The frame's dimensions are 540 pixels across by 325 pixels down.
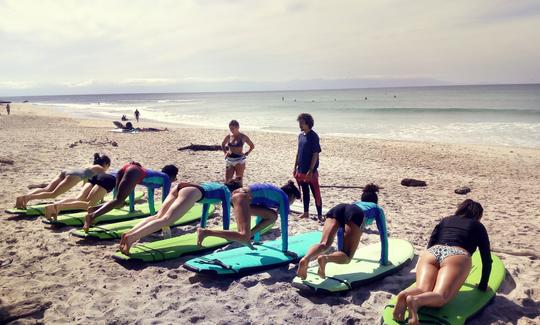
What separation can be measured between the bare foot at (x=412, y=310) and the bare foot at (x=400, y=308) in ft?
0.26

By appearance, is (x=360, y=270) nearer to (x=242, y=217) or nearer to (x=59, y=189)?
(x=242, y=217)

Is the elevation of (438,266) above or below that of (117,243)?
above

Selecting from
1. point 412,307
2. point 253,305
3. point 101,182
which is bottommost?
point 253,305

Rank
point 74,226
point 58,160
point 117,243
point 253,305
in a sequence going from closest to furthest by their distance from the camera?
point 253,305, point 117,243, point 74,226, point 58,160

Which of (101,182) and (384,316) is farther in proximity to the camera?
(101,182)

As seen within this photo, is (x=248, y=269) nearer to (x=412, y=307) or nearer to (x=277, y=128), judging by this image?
(x=412, y=307)

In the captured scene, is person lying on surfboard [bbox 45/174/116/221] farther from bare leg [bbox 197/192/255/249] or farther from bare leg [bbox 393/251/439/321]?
bare leg [bbox 393/251/439/321]

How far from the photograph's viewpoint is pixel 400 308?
145 inches

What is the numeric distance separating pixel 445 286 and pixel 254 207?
8.78 feet

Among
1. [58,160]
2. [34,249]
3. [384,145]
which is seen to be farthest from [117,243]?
[384,145]

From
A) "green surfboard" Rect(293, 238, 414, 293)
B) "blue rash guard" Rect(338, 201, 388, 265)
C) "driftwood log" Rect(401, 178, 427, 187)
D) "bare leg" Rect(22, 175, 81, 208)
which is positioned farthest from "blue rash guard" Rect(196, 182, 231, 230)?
"driftwood log" Rect(401, 178, 427, 187)

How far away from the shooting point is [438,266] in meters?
4.04

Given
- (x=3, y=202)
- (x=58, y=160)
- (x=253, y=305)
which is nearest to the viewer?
(x=253, y=305)

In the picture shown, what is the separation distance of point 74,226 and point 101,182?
2.86 feet
